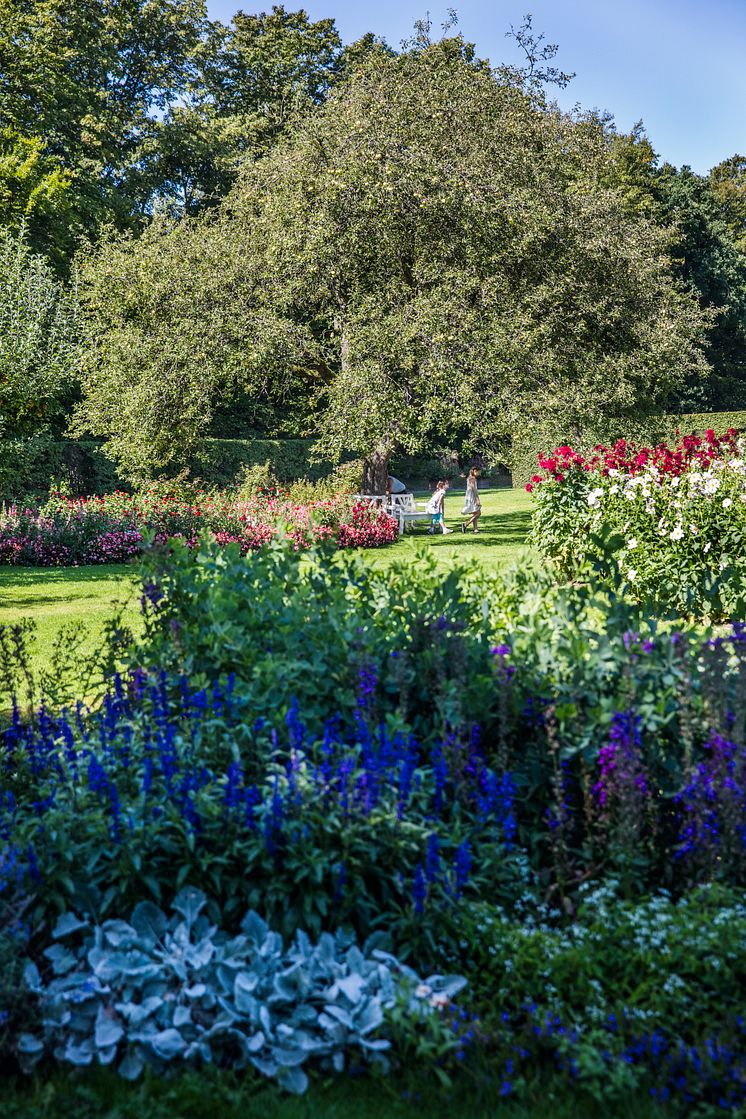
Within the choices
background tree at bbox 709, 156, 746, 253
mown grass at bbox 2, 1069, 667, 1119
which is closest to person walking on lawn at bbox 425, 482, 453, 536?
mown grass at bbox 2, 1069, 667, 1119

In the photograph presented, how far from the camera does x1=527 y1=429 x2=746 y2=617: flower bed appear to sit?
7.85 metres

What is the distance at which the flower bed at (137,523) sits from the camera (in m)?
13.1

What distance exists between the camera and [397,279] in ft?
50.2

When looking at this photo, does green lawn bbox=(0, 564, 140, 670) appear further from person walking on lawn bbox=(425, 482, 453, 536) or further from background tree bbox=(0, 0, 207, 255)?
background tree bbox=(0, 0, 207, 255)

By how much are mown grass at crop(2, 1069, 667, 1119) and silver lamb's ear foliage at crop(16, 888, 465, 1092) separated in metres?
0.05

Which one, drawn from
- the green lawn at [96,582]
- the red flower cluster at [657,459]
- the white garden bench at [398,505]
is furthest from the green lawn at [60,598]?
the white garden bench at [398,505]

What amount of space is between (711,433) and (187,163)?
24652mm

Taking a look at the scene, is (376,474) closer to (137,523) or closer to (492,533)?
(492,533)

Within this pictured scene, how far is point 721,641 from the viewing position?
3270mm

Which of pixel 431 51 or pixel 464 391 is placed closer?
pixel 464 391

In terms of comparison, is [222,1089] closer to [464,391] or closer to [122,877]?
[122,877]

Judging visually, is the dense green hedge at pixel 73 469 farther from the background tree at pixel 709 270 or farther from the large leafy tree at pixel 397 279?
the background tree at pixel 709 270

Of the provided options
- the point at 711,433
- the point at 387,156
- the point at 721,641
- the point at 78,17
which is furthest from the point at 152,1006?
the point at 78,17

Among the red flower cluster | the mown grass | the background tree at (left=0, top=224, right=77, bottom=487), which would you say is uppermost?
the background tree at (left=0, top=224, right=77, bottom=487)
